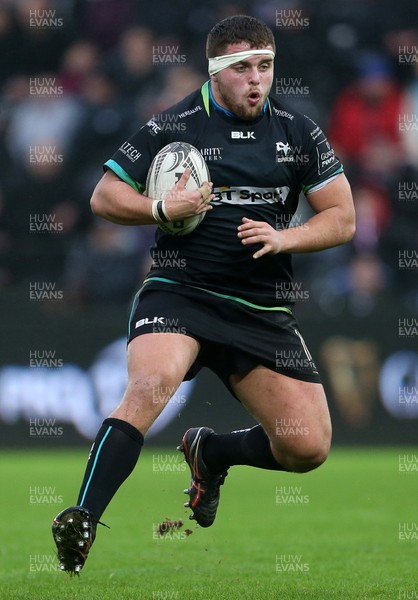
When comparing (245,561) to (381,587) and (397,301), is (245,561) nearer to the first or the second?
(381,587)

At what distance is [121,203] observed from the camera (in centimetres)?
552

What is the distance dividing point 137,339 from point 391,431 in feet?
24.7

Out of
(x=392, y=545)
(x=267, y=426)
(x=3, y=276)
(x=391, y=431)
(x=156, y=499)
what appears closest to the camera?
(x=267, y=426)

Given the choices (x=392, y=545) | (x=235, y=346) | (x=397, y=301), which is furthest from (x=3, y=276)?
(x=235, y=346)

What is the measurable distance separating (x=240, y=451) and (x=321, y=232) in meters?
1.36

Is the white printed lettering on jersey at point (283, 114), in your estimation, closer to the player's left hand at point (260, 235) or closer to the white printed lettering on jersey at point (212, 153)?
the white printed lettering on jersey at point (212, 153)

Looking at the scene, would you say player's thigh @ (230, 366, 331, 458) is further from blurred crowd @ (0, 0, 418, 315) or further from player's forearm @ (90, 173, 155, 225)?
blurred crowd @ (0, 0, 418, 315)

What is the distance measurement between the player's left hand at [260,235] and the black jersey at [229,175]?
11.1 inches

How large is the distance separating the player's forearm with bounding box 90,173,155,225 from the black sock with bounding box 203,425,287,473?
142 cm

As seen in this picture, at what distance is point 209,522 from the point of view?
6.57 m

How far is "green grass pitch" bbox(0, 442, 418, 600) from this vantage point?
568 cm

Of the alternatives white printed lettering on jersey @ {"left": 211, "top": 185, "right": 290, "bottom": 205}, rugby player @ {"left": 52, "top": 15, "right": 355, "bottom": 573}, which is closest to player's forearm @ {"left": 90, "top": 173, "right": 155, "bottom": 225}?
rugby player @ {"left": 52, "top": 15, "right": 355, "bottom": 573}

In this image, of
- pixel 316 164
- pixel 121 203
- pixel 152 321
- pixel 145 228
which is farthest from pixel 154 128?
pixel 145 228

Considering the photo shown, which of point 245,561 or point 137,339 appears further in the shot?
point 245,561
